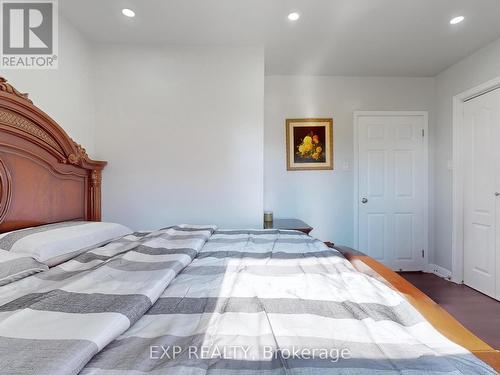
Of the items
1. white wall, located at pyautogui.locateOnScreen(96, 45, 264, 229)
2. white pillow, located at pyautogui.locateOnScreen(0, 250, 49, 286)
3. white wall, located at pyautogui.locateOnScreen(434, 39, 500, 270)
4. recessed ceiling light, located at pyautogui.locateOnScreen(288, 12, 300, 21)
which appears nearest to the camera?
white pillow, located at pyautogui.locateOnScreen(0, 250, 49, 286)

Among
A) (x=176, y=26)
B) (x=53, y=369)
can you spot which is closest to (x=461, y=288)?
(x=53, y=369)

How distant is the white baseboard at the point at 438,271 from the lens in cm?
309

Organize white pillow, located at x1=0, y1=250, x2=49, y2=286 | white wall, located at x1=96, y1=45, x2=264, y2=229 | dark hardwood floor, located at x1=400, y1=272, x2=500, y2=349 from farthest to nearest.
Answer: white wall, located at x1=96, y1=45, x2=264, y2=229, dark hardwood floor, located at x1=400, y1=272, x2=500, y2=349, white pillow, located at x1=0, y1=250, x2=49, y2=286

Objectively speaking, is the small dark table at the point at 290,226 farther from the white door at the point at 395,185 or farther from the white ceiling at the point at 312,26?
the white ceiling at the point at 312,26

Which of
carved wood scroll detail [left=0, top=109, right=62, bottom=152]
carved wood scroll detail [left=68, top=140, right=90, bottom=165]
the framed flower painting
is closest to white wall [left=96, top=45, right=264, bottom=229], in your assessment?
carved wood scroll detail [left=68, top=140, right=90, bottom=165]

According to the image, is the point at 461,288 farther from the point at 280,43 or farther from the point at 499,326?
the point at 280,43

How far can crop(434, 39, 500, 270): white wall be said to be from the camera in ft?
9.18

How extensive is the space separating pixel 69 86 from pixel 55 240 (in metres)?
1.54

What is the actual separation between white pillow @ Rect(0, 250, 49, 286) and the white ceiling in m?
1.94

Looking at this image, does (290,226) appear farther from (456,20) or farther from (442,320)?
(456,20)

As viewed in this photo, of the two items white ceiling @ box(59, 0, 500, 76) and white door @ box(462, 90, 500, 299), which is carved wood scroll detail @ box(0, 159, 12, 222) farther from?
white door @ box(462, 90, 500, 299)

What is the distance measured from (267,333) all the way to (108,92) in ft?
8.88

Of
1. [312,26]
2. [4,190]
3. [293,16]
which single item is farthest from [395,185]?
[4,190]

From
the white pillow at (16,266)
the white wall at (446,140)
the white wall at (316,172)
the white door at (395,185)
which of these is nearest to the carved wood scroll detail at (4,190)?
the white pillow at (16,266)
